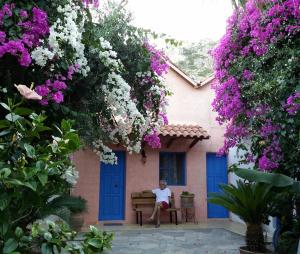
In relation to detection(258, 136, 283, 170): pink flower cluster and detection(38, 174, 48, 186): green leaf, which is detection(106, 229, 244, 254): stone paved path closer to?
detection(258, 136, 283, 170): pink flower cluster

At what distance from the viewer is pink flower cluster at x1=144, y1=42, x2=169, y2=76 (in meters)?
6.06

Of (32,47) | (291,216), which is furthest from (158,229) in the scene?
(32,47)

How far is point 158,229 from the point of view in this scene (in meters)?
10.7

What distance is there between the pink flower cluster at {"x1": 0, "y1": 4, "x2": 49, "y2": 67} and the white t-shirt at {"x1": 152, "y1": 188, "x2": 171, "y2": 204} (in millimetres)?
8252

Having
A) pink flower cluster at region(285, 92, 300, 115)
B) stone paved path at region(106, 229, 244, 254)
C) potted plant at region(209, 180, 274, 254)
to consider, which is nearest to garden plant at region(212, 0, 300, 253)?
pink flower cluster at region(285, 92, 300, 115)

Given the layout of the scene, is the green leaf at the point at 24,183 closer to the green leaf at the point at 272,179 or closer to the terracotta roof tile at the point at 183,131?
the green leaf at the point at 272,179

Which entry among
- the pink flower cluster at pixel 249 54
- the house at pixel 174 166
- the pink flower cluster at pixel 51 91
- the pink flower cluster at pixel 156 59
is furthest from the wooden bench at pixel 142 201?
the pink flower cluster at pixel 51 91

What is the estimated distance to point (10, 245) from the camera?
2633 mm

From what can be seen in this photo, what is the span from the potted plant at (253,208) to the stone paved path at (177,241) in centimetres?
197

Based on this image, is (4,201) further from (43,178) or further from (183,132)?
(183,132)

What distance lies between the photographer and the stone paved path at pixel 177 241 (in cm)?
766

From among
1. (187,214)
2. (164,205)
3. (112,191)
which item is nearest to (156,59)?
(164,205)

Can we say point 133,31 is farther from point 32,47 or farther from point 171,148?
point 171,148

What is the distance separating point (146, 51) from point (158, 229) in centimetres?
642
